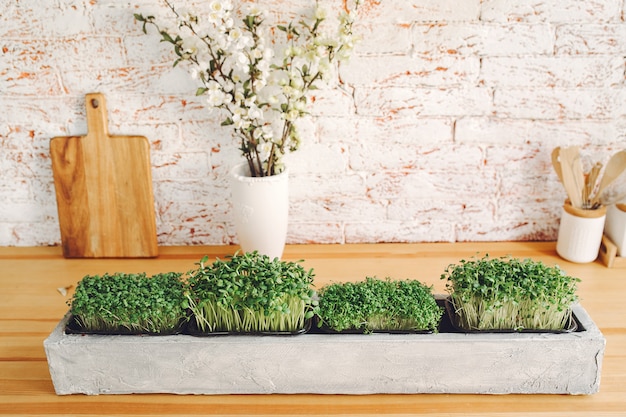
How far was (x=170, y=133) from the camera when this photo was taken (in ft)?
5.44

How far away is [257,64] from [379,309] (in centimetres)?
66

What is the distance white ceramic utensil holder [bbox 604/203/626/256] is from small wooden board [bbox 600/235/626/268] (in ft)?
0.05

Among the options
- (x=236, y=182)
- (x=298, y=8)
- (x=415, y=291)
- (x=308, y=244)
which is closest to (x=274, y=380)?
(x=415, y=291)

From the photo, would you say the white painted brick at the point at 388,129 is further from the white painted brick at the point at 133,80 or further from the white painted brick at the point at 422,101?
the white painted brick at the point at 133,80

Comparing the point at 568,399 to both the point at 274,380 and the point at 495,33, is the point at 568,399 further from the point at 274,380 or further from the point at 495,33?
the point at 495,33

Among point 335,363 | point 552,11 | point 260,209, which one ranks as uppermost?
point 552,11

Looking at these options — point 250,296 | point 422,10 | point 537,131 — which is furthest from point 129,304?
point 537,131

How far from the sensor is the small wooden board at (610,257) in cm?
158

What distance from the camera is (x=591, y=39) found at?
1.54 meters

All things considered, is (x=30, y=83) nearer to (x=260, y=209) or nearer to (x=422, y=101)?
Result: (x=260, y=209)

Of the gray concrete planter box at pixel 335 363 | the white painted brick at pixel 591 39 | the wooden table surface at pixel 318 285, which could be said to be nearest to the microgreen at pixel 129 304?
the gray concrete planter box at pixel 335 363

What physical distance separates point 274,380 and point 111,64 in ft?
3.09

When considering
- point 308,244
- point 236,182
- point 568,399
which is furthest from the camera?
point 308,244

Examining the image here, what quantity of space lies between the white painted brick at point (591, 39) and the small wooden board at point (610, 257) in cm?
49
